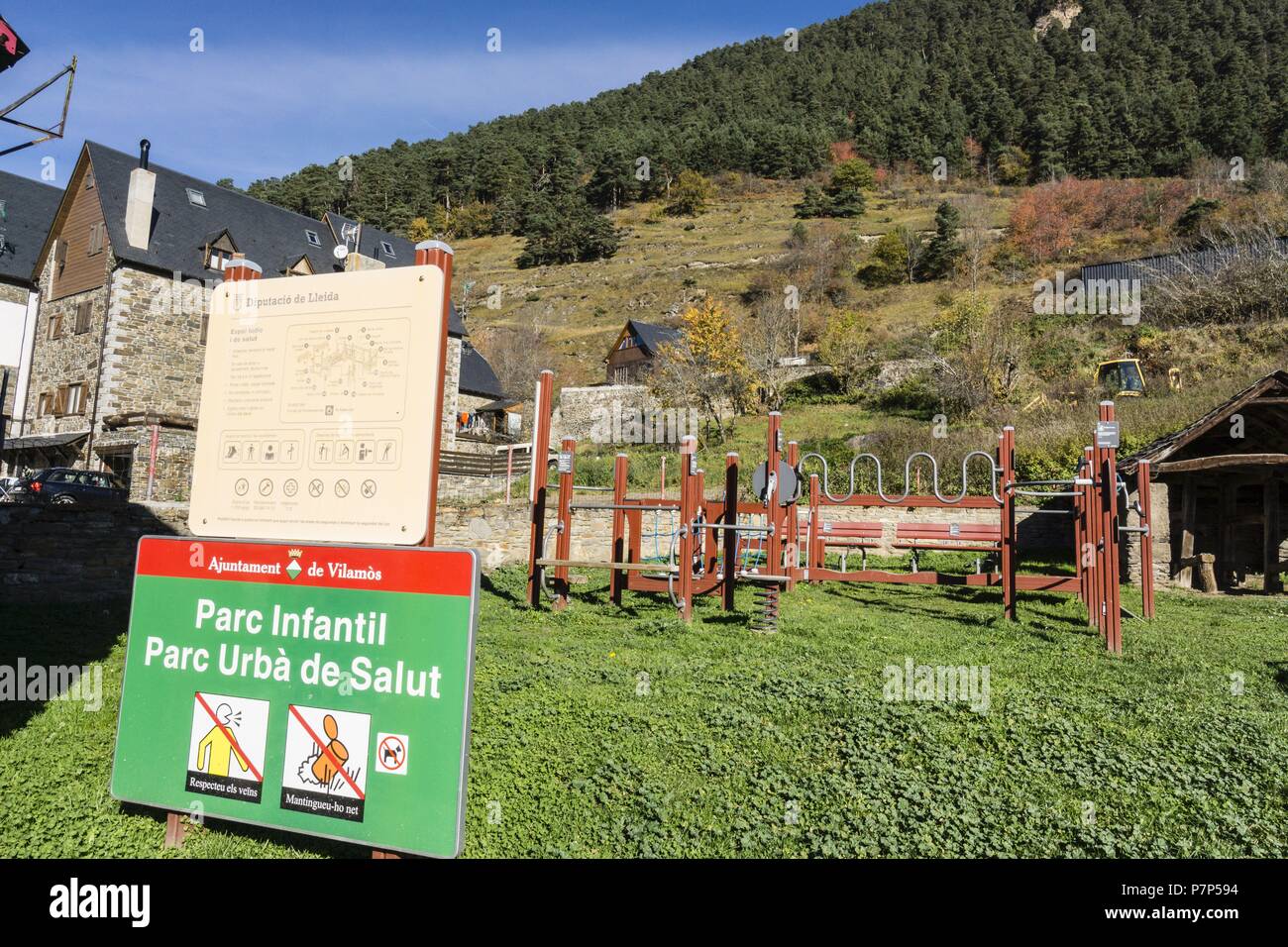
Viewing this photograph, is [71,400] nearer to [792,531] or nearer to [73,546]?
[73,546]

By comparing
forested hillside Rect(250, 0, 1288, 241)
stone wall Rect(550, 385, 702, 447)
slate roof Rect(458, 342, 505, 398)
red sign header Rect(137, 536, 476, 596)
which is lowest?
red sign header Rect(137, 536, 476, 596)

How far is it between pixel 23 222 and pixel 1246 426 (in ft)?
140

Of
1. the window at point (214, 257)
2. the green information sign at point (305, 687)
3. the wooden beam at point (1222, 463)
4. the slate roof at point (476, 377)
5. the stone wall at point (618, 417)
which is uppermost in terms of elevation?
the window at point (214, 257)

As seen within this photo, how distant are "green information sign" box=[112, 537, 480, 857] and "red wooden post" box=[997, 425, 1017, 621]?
8913mm

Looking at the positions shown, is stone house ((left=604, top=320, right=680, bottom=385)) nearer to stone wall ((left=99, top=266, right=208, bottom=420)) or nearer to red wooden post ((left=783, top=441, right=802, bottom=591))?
stone wall ((left=99, top=266, right=208, bottom=420))

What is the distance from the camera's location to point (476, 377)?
1623 inches

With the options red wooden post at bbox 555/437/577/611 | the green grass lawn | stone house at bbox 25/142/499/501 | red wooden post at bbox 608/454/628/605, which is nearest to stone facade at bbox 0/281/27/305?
stone house at bbox 25/142/499/501

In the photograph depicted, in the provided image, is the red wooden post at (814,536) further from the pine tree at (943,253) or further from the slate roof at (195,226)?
the pine tree at (943,253)

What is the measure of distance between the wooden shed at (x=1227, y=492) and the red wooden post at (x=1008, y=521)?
16.0 ft

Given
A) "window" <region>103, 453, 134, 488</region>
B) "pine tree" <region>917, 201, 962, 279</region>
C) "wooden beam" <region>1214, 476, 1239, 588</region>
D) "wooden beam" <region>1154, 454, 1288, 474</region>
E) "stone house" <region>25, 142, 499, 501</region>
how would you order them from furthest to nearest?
"pine tree" <region>917, 201, 962, 279</region>
"stone house" <region>25, 142, 499, 501</region>
"window" <region>103, 453, 134, 488</region>
"wooden beam" <region>1214, 476, 1239, 588</region>
"wooden beam" <region>1154, 454, 1288, 474</region>

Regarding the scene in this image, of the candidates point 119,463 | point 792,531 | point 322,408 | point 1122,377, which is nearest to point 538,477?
point 792,531

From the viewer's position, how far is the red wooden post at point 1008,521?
10141 mm

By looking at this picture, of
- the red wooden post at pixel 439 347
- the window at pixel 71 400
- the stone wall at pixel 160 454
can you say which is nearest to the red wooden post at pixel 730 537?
the red wooden post at pixel 439 347

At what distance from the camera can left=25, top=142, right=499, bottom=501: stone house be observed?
25.7m
